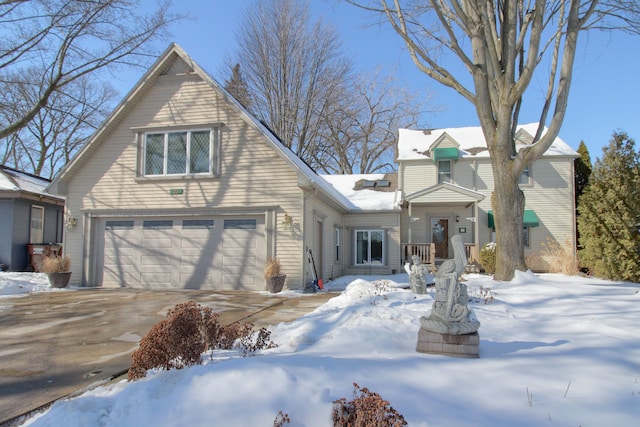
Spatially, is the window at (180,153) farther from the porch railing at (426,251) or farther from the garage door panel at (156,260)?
the porch railing at (426,251)

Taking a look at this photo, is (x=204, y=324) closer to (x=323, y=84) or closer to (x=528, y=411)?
(x=528, y=411)

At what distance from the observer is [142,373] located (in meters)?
3.63

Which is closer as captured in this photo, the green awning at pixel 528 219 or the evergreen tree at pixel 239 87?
the green awning at pixel 528 219

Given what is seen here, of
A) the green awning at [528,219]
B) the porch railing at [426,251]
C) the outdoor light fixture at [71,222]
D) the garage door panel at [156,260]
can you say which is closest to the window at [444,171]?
the green awning at [528,219]

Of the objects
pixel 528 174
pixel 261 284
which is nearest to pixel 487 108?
pixel 261 284

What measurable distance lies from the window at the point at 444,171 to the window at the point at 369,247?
4.53 meters

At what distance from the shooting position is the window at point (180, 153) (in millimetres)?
12508

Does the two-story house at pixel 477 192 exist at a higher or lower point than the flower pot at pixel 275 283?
higher

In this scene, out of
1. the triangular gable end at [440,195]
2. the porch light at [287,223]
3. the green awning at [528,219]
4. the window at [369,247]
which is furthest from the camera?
the green awning at [528,219]

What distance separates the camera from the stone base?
3934mm

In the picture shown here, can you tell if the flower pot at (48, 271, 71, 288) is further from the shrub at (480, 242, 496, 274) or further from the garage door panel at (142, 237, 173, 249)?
the shrub at (480, 242, 496, 274)

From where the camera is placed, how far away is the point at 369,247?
17766 mm

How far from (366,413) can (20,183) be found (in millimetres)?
19246

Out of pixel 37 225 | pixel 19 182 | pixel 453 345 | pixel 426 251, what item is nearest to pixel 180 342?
pixel 453 345
